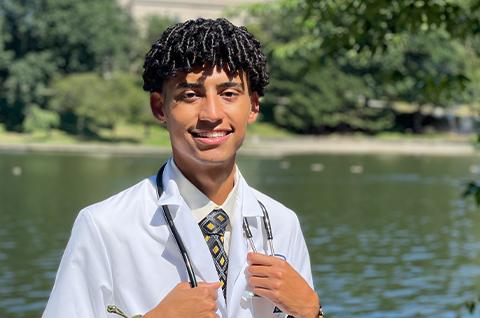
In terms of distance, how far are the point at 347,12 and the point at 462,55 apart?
58459mm

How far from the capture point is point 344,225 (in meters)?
25.2

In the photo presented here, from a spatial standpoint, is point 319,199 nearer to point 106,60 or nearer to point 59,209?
point 59,209

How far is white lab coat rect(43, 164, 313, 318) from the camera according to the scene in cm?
223

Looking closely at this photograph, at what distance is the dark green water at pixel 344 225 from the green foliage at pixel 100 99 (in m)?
11.6

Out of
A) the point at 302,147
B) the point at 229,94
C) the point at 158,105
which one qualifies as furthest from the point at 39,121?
the point at 229,94

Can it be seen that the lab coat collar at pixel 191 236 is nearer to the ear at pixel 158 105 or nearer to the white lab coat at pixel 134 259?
the white lab coat at pixel 134 259

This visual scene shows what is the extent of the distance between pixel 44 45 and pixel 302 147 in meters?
22.2

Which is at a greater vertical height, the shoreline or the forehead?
the forehead

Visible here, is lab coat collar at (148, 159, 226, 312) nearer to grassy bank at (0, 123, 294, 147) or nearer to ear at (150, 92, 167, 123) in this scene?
ear at (150, 92, 167, 123)

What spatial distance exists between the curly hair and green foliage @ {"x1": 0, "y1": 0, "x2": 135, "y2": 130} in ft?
212

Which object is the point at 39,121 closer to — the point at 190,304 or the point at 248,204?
the point at 248,204

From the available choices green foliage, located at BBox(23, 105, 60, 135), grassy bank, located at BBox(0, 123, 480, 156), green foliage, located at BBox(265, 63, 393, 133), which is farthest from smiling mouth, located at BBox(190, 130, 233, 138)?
green foliage, located at BBox(265, 63, 393, 133)

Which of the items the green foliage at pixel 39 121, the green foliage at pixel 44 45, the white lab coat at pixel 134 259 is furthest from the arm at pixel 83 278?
the green foliage at pixel 44 45

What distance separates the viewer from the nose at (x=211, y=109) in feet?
7.77
